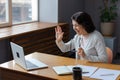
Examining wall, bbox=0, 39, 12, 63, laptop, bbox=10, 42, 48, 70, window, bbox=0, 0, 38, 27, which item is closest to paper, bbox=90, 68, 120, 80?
laptop, bbox=10, 42, 48, 70

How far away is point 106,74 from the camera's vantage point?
74.4 inches

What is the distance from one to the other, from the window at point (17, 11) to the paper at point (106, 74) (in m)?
2.19

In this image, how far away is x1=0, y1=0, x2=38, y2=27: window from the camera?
3.78 metres

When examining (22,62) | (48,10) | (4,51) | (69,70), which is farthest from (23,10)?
(69,70)

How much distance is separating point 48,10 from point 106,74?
2.80m

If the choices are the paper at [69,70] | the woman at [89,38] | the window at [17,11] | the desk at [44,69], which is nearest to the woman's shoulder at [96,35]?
the woman at [89,38]

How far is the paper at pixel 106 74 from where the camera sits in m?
1.83

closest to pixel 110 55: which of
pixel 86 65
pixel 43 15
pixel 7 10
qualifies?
pixel 86 65

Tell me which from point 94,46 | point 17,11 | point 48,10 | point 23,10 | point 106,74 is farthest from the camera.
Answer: point 48,10

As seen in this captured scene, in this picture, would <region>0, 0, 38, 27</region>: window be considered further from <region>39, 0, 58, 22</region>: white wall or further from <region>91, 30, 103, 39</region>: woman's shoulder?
<region>91, 30, 103, 39</region>: woman's shoulder

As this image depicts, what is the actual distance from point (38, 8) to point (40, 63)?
2535 mm

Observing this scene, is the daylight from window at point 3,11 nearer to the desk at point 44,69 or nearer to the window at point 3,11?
the window at point 3,11

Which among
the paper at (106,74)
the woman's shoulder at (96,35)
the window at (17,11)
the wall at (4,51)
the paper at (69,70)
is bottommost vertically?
the wall at (4,51)

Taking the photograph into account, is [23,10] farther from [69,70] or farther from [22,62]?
[69,70]
